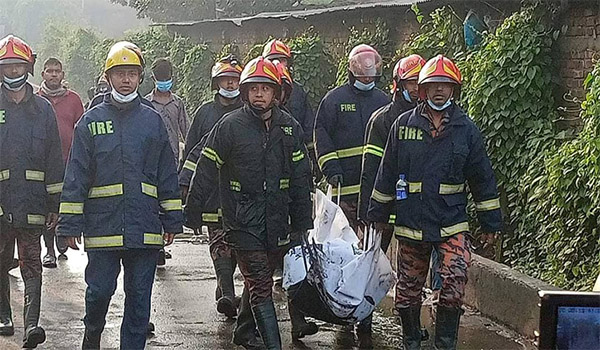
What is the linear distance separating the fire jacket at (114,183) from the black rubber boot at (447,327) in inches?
66.2

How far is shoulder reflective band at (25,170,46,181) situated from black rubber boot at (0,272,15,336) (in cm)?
85

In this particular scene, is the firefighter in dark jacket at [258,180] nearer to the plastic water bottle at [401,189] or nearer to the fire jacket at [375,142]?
the plastic water bottle at [401,189]

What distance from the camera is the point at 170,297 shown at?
8938mm

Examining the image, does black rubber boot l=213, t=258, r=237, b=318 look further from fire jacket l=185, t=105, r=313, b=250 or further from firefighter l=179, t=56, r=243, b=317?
fire jacket l=185, t=105, r=313, b=250

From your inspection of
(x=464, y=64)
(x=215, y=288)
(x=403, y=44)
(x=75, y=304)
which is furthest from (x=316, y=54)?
(x=75, y=304)

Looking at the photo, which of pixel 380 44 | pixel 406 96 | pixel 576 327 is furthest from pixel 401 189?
pixel 380 44

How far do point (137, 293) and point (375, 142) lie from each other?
7.15ft

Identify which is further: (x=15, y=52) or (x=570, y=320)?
(x=15, y=52)

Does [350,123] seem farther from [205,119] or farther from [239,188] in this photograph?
[239,188]

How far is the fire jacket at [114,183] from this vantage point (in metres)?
5.91

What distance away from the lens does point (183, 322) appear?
8.01 m

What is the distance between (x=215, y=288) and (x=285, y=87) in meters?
2.59

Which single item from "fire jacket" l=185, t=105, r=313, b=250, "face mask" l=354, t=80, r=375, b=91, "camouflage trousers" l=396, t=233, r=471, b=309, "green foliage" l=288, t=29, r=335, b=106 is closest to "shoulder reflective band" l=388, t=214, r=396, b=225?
"camouflage trousers" l=396, t=233, r=471, b=309

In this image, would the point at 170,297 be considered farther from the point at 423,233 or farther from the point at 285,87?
the point at 423,233
